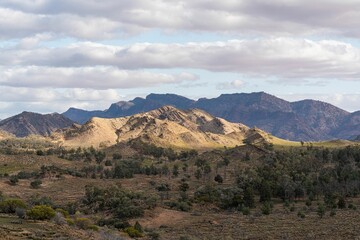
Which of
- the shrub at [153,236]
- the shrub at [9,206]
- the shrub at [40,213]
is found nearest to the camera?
the shrub at [40,213]

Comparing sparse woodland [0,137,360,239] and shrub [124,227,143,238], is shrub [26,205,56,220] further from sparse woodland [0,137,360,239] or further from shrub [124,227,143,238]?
shrub [124,227,143,238]

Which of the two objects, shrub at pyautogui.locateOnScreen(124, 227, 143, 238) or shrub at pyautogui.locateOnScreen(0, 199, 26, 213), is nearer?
shrub at pyautogui.locateOnScreen(124, 227, 143, 238)

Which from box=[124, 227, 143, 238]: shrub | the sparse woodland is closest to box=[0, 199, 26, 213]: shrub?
the sparse woodland

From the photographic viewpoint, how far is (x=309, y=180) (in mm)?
97938

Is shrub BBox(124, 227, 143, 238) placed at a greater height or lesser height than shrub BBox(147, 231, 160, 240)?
greater

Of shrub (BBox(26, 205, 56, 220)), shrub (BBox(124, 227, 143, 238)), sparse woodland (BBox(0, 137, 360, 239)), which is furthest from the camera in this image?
sparse woodland (BBox(0, 137, 360, 239))

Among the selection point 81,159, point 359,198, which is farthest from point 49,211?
point 81,159

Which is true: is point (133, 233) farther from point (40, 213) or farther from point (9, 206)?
point (9, 206)

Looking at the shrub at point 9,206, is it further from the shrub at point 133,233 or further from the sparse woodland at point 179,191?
the shrub at point 133,233

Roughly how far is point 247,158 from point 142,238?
11117cm

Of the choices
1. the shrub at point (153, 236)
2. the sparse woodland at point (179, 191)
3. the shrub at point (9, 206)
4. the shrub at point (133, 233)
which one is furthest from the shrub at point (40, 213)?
the shrub at point (153, 236)

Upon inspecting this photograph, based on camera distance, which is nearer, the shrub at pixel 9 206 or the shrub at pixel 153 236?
the shrub at pixel 153 236

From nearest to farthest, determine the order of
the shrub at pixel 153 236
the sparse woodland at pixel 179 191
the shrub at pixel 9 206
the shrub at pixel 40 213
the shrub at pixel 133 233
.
Answer: the shrub at pixel 40 213
the shrub at pixel 153 236
the shrub at pixel 133 233
the shrub at pixel 9 206
the sparse woodland at pixel 179 191

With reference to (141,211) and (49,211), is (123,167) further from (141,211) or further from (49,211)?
(49,211)
